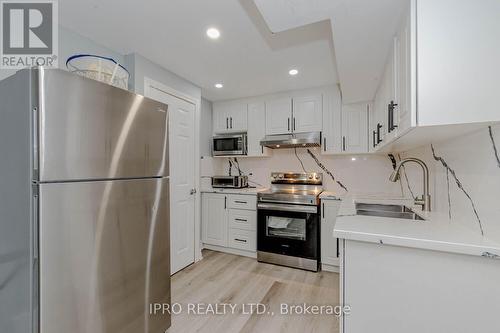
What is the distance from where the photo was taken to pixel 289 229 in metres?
2.77

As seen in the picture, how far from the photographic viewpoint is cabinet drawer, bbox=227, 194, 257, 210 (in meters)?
3.00

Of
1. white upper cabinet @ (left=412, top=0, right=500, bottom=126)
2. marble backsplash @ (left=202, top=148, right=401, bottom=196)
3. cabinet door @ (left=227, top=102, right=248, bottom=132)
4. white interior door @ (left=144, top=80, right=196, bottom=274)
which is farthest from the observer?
cabinet door @ (left=227, top=102, right=248, bottom=132)

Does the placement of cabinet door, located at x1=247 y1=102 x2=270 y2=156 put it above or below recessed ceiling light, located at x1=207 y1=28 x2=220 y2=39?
below

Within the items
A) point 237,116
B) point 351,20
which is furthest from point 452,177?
point 237,116

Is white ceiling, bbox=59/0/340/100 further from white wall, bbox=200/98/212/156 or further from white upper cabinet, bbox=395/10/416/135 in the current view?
white wall, bbox=200/98/212/156

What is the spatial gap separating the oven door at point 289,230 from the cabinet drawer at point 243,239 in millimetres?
121

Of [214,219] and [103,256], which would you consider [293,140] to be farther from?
[103,256]

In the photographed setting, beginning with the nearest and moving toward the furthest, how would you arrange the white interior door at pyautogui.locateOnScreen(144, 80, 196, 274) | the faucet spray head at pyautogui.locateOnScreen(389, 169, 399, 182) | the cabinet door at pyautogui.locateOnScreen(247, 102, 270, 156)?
the faucet spray head at pyautogui.locateOnScreen(389, 169, 399, 182)
the white interior door at pyautogui.locateOnScreen(144, 80, 196, 274)
the cabinet door at pyautogui.locateOnScreen(247, 102, 270, 156)

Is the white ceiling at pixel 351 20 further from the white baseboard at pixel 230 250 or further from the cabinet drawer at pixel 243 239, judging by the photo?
the white baseboard at pixel 230 250

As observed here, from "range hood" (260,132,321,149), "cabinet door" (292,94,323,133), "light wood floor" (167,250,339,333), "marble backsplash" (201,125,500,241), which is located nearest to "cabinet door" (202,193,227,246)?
"light wood floor" (167,250,339,333)

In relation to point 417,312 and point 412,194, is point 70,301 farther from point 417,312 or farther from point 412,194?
point 412,194

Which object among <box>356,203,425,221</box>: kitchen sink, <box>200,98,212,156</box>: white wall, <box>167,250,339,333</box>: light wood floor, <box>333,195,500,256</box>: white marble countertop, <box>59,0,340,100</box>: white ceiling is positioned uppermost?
<box>59,0,340,100</box>: white ceiling

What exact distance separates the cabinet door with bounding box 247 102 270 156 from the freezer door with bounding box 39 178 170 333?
6.26 ft

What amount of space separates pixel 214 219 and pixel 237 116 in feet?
5.22
